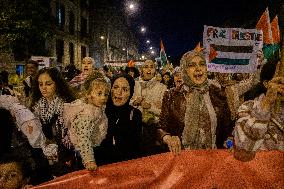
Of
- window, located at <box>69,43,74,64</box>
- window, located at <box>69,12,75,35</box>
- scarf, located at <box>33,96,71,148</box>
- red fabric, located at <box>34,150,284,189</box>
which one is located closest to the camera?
red fabric, located at <box>34,150,284,189</box>

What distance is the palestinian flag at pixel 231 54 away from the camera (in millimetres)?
5344

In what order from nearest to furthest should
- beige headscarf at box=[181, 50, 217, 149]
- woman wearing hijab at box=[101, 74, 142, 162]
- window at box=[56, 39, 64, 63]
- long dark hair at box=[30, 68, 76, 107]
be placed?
beige headscarf at box=[181, 50, 217, 149], woman wearing hijab at box=[101, 74, 142, 162], long dark hair at box=[30, 68, 76, 107], window at box=[56, 39, 64, 63]

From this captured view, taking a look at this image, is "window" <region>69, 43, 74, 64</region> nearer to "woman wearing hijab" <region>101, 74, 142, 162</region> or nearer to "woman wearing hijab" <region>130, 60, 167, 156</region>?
"woman wearing hijab" <region>130, 60, 167, 156</region>

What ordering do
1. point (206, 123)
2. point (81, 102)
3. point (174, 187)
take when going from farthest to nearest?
1. point (81, 102)
2. point (206, 123)
3. point (174, 187)

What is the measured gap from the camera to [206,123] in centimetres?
381

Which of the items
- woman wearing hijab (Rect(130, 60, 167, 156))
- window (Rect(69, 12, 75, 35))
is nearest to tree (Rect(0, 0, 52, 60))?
woman wearing hijab (Rect(130, 60, 167, 156))

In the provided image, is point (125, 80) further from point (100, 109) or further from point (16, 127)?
point (16, 127)

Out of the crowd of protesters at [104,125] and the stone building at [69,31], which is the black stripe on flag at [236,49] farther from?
the stone building at [69,31]

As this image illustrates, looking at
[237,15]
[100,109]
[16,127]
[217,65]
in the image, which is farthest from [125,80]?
[237,15]

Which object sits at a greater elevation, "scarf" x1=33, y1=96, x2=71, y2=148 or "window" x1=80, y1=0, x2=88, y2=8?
"window" x1=80, y1=0, x2=88, y2=8

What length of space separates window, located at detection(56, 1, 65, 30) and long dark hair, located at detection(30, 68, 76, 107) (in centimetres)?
3099

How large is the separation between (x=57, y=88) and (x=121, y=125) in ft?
3.72

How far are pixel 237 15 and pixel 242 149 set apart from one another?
33246 millimetres

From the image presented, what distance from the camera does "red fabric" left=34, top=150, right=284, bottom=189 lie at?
3133 millimetres
